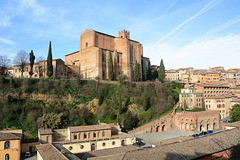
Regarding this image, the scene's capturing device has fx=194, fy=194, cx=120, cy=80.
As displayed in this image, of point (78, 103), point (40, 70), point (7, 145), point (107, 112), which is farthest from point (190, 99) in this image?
point (7, 145)

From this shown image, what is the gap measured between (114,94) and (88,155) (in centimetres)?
2426

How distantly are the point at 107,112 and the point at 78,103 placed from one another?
20.6 ft

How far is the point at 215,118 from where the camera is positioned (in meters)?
43.1

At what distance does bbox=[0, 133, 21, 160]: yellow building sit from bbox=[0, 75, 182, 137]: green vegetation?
16.3 ft

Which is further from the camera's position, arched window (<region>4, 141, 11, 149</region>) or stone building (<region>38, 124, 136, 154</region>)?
stone building (<region>38, 124, 136, 154</region>)

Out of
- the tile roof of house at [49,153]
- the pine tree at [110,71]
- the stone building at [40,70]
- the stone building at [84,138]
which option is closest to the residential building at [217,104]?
the pine tree at [110,71]

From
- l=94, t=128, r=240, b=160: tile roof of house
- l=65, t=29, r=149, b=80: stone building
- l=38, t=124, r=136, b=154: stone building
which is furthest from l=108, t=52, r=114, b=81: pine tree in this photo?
l=94, t=128, r=240, b=160: tile roof of house

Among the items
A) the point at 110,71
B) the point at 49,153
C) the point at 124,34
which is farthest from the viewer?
the point at 124,34

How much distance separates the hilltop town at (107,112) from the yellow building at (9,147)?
0.38ft

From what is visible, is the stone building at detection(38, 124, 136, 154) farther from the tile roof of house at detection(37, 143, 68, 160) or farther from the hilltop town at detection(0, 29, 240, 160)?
the tile roof of house at detection(37, 143, 68, 160)

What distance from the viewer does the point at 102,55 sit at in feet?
180

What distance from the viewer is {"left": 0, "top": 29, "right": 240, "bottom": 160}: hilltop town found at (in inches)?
896

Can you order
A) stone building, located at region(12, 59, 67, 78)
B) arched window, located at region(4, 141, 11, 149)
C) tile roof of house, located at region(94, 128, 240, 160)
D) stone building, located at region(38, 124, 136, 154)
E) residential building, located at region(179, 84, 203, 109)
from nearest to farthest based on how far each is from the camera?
tile roof of house, located at region(94, 128, 240, 160)
arched window, located at region(4, 141, 11, 149)
stone building, located at region(38, 124, 136, 154)
stone building, located at region(12, 59, 67, 78)
residential building, located at region(179, 84, 203, 109)

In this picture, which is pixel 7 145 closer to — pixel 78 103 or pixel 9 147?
pixel 9 147
